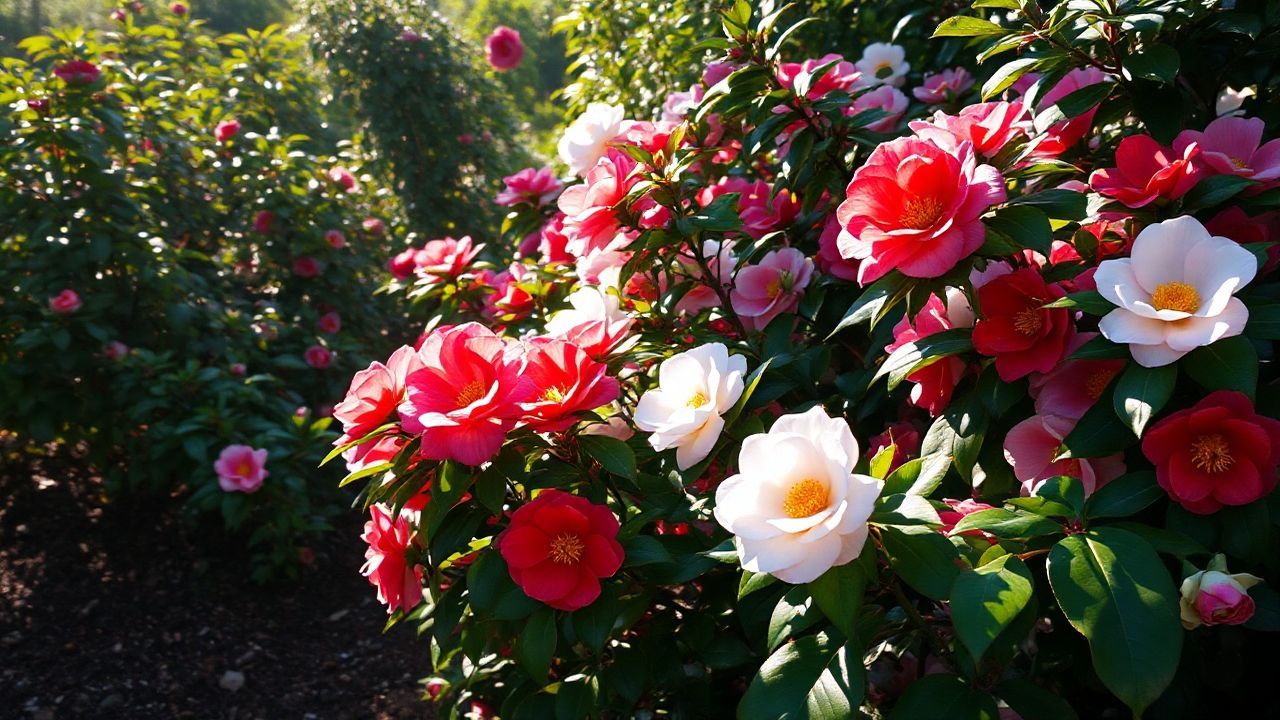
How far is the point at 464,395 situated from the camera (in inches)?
41.0

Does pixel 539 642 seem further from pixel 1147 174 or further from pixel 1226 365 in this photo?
pixel 1147 174

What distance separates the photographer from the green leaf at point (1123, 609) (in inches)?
28.8

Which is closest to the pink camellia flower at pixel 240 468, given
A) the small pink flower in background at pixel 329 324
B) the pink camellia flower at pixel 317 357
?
Result: the pink camellia flower at pixel 317 357

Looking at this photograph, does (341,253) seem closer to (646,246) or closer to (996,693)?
(646,246)

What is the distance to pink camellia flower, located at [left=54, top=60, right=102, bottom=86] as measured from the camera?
118 inches

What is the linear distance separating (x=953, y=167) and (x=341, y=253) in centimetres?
341

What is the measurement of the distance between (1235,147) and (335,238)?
333 centimetres

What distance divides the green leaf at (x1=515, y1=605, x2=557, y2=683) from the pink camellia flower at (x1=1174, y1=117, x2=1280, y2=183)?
0.96 m

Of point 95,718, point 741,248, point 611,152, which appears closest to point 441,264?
point 611,152

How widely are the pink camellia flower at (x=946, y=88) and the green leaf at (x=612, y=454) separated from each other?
1.04m

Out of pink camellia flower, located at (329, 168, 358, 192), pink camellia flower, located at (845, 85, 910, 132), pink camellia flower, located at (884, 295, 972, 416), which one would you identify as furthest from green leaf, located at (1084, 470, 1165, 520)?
pink camellia flower, located at (329, 168, 358, 192)

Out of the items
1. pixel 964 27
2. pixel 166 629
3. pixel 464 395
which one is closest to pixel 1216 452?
pixel 964 27

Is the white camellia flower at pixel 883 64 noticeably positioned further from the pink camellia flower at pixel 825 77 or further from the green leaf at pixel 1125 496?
the green leaf at pixel 1125 496

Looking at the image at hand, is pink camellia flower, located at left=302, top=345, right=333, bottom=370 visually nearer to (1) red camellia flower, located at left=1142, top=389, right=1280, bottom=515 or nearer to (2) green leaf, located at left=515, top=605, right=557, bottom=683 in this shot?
(2) green leaf, located at left=515, top=605, right=557, bottom=683
